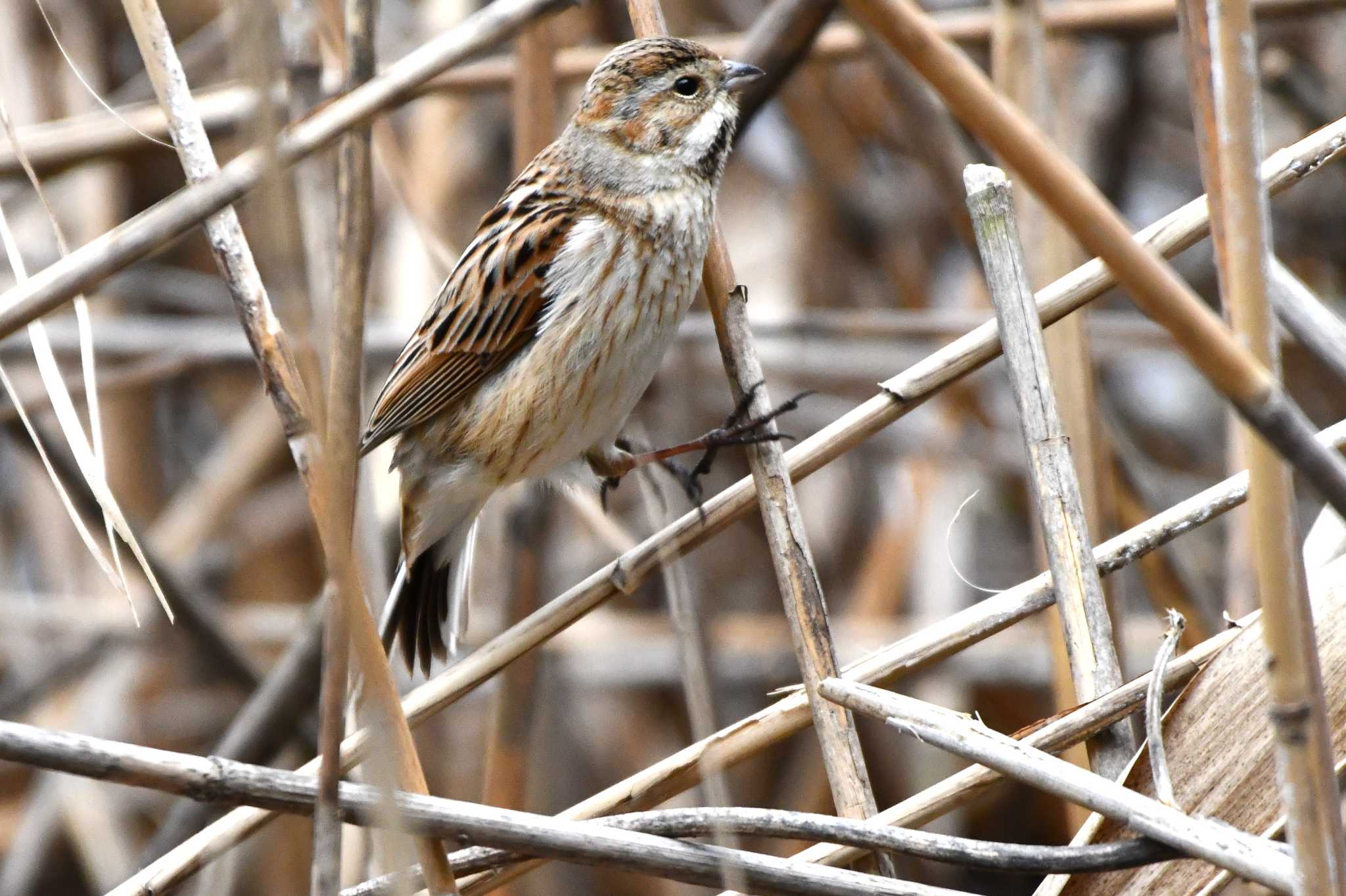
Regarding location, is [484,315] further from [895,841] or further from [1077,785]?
[1077,785]

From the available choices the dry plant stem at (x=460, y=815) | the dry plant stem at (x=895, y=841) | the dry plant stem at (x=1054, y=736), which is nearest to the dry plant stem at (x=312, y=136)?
the dry plant stem at (x=460, y=815)

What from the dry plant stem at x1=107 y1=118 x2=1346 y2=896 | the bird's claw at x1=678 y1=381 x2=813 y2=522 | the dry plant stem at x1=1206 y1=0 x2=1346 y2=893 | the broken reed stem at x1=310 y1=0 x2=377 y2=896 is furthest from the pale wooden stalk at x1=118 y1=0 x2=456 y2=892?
the dry plant stem at x1=1206 y1=0 x2=1346 y2=893

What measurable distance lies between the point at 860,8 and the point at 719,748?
116 centimetres

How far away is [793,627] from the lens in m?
2.00

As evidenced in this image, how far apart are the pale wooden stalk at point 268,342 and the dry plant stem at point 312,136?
9cm

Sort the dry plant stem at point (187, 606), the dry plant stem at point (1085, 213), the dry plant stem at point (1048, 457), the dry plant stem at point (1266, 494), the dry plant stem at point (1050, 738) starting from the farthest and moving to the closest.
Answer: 1. the dry plant stem at point (187, 606)
2. the dry plant stem at point (1048, 457)
3. the dry plant stem at point (1050, 738)
4. the dry plant stem at point (1266, 494)
5. the dry plant stem at point (1085, 213)

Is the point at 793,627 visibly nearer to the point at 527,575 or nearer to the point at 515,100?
the point at 527,575

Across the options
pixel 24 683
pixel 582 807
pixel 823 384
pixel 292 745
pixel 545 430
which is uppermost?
pixel 823 384

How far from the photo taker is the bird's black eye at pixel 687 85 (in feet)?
9.52

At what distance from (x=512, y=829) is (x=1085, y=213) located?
1.00 m

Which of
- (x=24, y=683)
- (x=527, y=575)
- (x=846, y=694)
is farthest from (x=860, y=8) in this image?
(x=24, y=683)

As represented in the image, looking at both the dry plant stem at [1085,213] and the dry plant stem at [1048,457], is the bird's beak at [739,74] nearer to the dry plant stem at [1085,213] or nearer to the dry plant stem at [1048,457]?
the dry plant stem at [1048,457]

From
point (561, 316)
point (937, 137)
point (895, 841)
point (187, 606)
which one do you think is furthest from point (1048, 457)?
point (187, 606)

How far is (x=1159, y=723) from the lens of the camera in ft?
5.49
